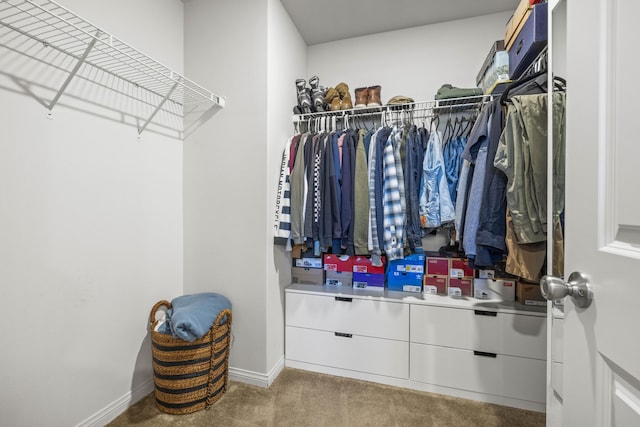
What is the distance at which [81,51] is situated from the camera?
4.30 feet

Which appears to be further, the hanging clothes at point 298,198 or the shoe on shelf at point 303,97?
the shoe on shelf at point 303,97

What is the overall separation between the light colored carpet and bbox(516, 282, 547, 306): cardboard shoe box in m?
0.59

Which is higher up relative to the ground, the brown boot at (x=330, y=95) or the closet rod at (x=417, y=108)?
the brown boot at (x=330, y=95)

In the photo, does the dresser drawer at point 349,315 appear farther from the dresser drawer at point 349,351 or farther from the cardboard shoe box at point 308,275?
the cardboard shoe box at point 308,275

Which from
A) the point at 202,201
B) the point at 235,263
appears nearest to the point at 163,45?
the point at 202,201

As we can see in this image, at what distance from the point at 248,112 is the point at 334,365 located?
5.72 ft

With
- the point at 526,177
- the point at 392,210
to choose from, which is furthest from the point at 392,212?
the point at 526,177

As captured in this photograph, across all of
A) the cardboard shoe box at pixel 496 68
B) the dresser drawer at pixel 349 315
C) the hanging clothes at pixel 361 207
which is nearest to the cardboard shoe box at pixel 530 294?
the dresser drawer at pixel 349 315

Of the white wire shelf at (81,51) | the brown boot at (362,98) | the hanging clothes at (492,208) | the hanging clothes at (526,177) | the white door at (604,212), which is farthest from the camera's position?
the brown boot at (362,98)

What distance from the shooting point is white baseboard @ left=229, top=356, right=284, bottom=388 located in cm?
176

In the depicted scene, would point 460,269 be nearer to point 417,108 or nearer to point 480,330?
point 480,330

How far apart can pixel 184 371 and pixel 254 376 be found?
0.47 meters

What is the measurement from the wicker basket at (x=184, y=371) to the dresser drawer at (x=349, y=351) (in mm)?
558

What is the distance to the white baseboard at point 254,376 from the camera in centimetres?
176
